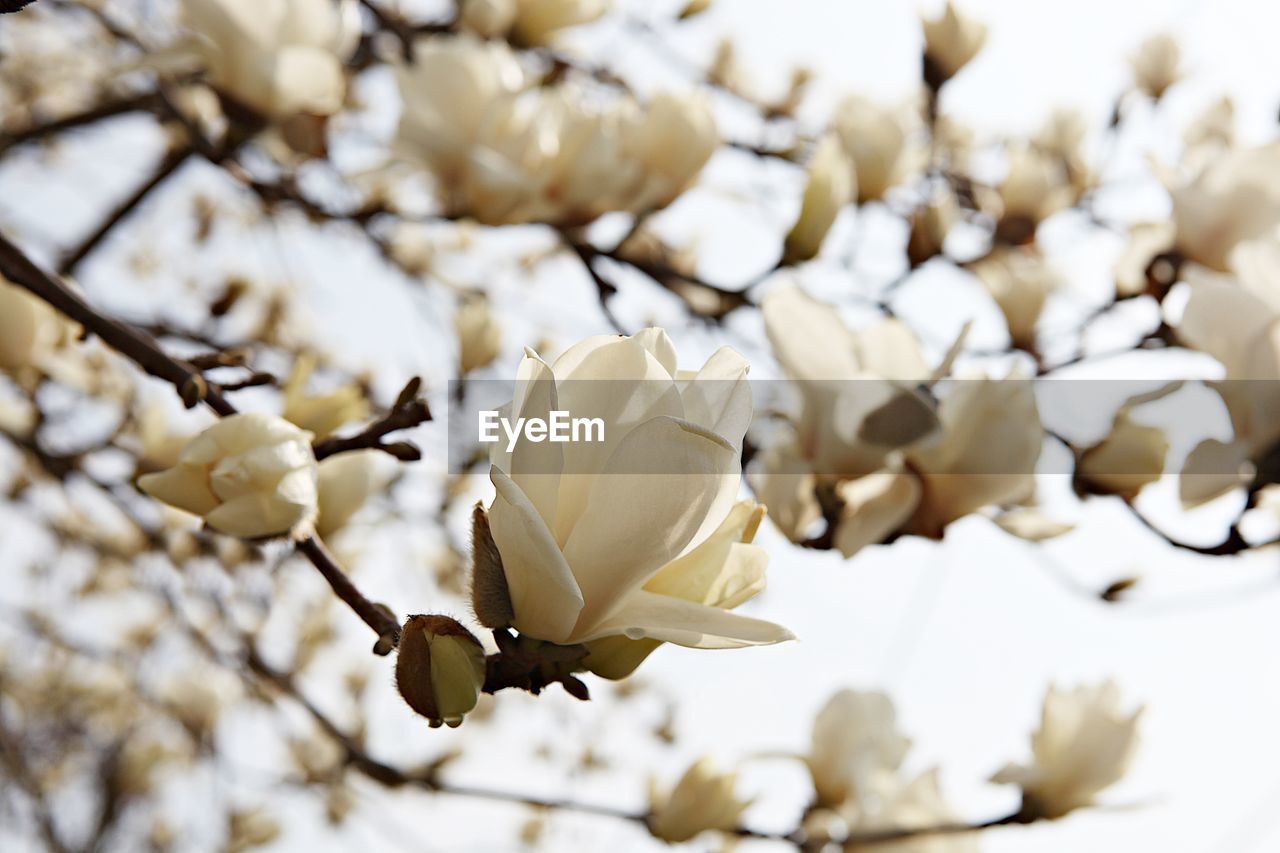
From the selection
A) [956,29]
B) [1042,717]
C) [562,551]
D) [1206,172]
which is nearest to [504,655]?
[562,551]

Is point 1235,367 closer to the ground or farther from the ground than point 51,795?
farther from the ground

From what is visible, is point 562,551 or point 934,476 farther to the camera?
point 934,476

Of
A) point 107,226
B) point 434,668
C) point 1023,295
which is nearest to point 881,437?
point 434,668

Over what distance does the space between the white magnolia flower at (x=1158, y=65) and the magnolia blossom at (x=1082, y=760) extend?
1114 millimetres

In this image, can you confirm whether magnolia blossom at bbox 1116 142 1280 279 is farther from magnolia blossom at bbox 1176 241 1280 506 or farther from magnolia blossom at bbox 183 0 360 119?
magnolia blossom at bbox 183 0 360 119

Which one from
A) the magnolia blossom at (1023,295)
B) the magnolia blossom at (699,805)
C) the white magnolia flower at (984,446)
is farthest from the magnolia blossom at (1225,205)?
the magnolia blossom at (699,805)

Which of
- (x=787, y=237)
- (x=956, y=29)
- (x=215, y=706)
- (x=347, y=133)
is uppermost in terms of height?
(x=956, y=29)

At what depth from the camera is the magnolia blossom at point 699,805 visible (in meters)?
0.69

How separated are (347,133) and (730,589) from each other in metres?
1.40

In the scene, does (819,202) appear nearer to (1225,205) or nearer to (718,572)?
(1225,205)

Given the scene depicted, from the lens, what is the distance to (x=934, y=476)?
53 centimetres

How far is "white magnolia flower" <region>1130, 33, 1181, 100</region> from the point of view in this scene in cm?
135

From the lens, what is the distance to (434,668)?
0.31 meters

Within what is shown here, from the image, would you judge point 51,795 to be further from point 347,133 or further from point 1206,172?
point 1206,172
